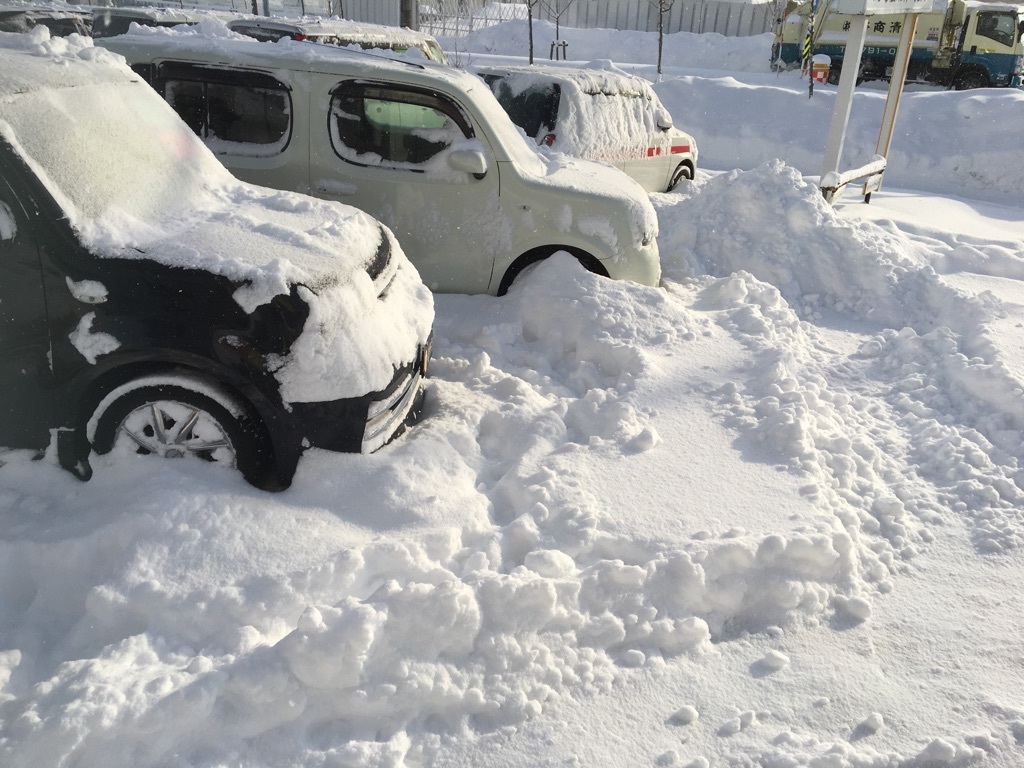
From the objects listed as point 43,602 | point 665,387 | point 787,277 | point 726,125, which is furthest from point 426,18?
point 43,602

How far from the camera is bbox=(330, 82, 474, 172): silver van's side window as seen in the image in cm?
541

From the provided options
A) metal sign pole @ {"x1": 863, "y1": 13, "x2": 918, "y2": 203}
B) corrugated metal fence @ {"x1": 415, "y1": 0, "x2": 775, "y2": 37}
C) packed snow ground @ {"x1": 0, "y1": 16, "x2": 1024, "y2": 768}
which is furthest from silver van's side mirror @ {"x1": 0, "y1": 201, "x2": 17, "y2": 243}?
corrugated metal fence @ {"x1": 415, "y1": 0, "x2": 775, "y2": 37}

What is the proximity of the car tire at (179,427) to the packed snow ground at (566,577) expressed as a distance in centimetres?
11

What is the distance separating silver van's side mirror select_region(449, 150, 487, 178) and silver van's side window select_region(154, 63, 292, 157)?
1163mm

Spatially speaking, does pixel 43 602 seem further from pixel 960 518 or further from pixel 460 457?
pixel 960 518

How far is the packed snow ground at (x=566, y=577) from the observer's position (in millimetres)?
2564

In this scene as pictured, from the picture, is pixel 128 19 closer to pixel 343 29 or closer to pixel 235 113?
pixel 343 29

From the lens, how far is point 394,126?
5.48 meters

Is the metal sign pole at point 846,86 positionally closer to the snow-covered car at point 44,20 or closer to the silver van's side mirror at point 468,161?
the silver van's side mirror at point 468,161

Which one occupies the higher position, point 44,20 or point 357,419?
point 44,20

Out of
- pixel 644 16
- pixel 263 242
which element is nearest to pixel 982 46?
pixel 644 16

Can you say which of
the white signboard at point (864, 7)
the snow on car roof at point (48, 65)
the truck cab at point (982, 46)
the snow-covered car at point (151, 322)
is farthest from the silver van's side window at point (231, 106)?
the truck cab at point (982, 46)

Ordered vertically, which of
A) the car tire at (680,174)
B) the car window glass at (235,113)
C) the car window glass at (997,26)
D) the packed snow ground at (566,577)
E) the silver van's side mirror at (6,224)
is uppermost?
the car window glass at (997,26)

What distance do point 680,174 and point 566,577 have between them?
27.8ft
